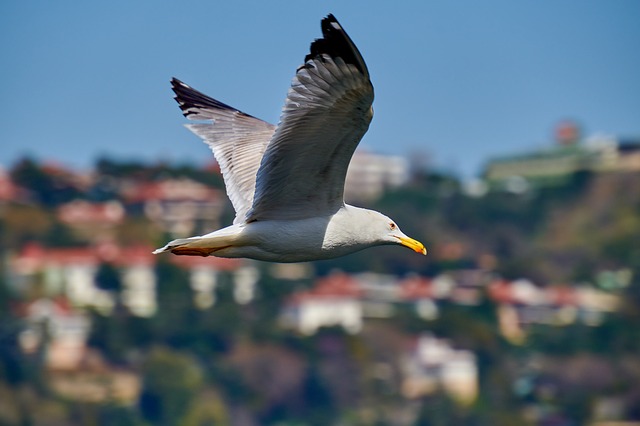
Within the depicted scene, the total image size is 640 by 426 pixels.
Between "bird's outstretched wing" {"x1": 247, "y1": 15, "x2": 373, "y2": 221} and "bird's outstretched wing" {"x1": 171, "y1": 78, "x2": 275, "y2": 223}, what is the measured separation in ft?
4.25

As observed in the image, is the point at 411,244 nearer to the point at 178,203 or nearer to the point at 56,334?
the point at 56,334

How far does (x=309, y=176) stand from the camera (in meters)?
10.4

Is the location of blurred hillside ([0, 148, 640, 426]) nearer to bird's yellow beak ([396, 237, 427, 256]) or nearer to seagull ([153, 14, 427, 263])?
bird's yellow beak ([396, 237, 427, 256])

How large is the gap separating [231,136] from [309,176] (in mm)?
2456

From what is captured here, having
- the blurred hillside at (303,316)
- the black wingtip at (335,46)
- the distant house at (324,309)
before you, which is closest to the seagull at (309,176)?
the black wingtip at (335,46)

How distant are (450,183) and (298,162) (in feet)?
309

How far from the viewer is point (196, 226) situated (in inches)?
3314

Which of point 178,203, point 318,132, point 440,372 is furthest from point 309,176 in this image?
point 178,203

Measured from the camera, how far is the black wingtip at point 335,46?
932 centimetres

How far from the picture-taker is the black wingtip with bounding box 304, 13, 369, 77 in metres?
9.32

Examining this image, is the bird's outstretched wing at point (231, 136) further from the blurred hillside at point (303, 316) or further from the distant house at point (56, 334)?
the distant house at point (56, 334)

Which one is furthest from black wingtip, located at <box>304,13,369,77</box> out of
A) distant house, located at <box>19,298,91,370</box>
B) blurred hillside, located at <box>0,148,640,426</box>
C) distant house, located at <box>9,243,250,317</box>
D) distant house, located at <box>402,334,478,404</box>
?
distant house, located at <box>9,243,250,317</box>

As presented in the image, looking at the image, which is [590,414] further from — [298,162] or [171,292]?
[298,162]

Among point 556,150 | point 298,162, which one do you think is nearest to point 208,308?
point 556,150
